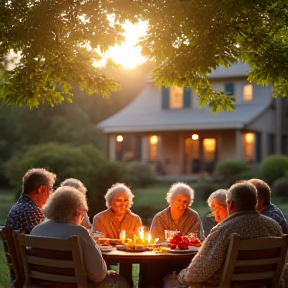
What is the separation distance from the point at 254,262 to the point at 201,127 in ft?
76.0

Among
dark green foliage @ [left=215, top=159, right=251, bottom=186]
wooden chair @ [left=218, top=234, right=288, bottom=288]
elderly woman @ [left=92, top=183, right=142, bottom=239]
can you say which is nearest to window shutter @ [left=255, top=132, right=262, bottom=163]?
dark green foliage @ [left=215, top=159, right=251, bottom=186]

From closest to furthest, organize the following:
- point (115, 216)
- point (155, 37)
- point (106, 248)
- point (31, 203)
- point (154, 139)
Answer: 1. point (106, 248)
2. point (31, 203)
3. point (115, 216)
4. point (155, 37)
5. point (154, 139)

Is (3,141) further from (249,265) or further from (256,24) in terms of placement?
(249,265)

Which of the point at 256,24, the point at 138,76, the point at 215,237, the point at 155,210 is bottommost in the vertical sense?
the point at 155,210

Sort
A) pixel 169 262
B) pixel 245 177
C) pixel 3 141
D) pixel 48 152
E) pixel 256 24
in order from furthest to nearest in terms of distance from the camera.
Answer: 1. pixel 3 141
2. pixel 245 177
3. pixel 48 152
4. pixel 256 24
5. pixel 169 262

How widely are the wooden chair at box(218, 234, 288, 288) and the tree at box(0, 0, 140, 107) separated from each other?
4178 mm

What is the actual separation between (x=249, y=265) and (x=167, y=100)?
25492 mm

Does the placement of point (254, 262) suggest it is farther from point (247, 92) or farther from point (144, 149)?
point (144, 149)

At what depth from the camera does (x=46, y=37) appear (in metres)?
8.37

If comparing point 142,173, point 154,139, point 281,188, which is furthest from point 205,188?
point 154,139

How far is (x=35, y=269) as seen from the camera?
573 centimetres

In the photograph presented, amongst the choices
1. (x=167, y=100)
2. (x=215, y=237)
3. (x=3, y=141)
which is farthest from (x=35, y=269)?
(x=3, y=141)

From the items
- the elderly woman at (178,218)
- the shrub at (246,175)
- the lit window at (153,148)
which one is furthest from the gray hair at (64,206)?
the lit window at (153,148)

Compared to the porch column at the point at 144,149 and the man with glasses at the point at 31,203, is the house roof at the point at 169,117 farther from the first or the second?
the man with glasses at the point at 31,203
